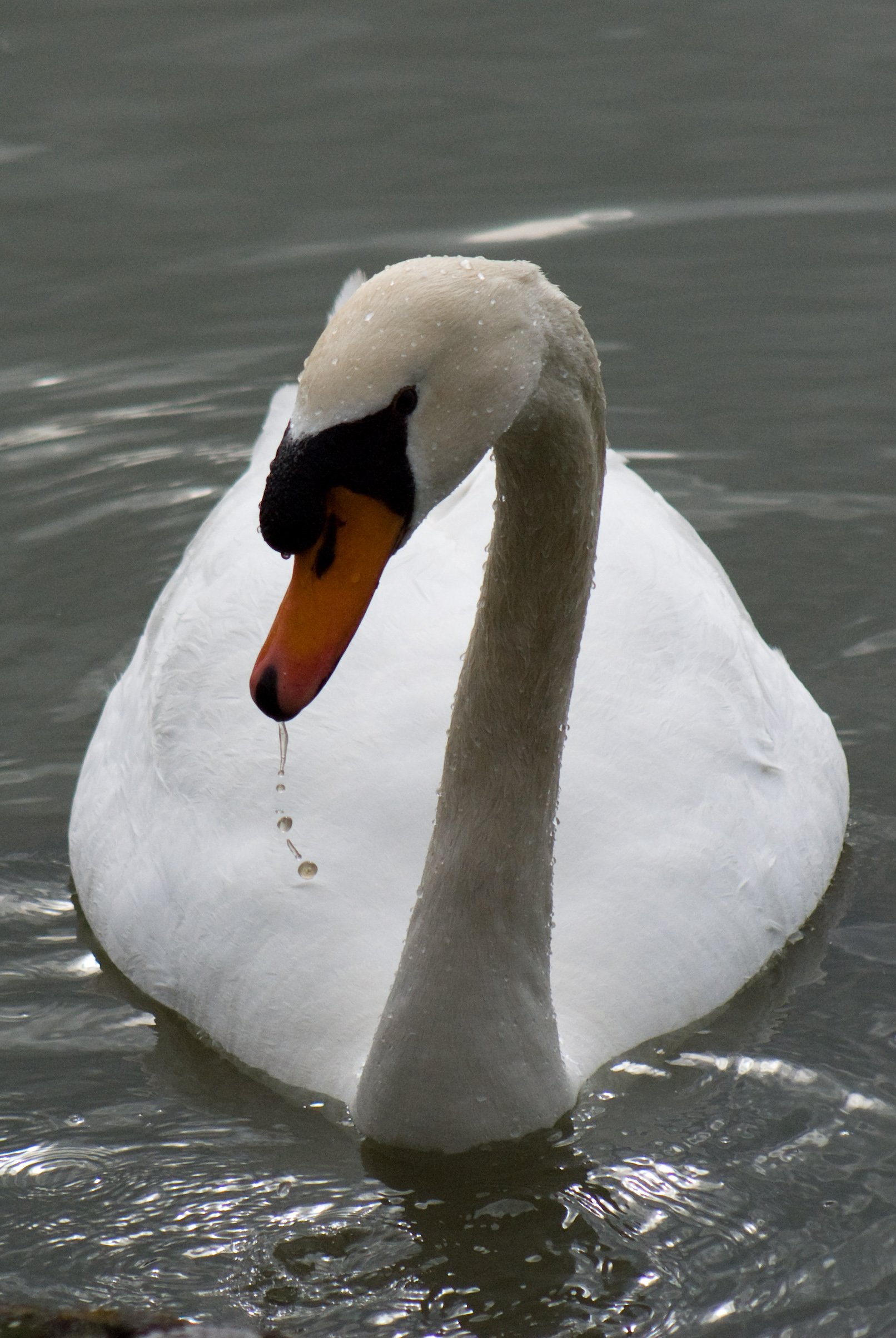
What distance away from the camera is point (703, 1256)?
531cm

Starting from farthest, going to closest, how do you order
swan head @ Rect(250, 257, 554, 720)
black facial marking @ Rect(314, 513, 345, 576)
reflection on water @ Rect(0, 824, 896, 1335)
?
1. reflection on water @ Rect(0, 824, 896, 1335)
2. black facial marking @ Rect(314, 513, 345, 576)
3. swan head @ Rect(250, 257, 554, 720)

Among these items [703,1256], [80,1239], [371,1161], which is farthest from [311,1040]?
[703,1256]

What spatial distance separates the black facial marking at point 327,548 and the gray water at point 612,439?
197 centimetres

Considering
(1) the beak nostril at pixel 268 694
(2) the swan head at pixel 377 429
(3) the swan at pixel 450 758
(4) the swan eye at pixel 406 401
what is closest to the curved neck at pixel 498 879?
(3) the swan at pixel 450 758

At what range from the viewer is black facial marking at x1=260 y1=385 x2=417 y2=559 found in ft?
13.2

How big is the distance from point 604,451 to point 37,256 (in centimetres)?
710

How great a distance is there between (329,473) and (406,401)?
216mm

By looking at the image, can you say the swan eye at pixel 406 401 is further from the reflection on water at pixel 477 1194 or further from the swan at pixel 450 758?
the reflection on water at pixel 477 1194

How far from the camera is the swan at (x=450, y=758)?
4.19 m

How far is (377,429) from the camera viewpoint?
161 inches

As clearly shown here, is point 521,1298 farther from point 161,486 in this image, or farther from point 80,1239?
point 161,486

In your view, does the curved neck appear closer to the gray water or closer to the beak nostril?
the gray water

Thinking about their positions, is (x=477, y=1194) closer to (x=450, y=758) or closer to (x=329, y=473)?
(x=450, y=758)

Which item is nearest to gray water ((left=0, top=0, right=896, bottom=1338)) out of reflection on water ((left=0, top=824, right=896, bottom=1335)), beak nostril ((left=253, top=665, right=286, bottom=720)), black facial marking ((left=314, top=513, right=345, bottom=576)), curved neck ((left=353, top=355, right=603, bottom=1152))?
reflection on water ((left=0, top=824, right=896, bottom=1335))
